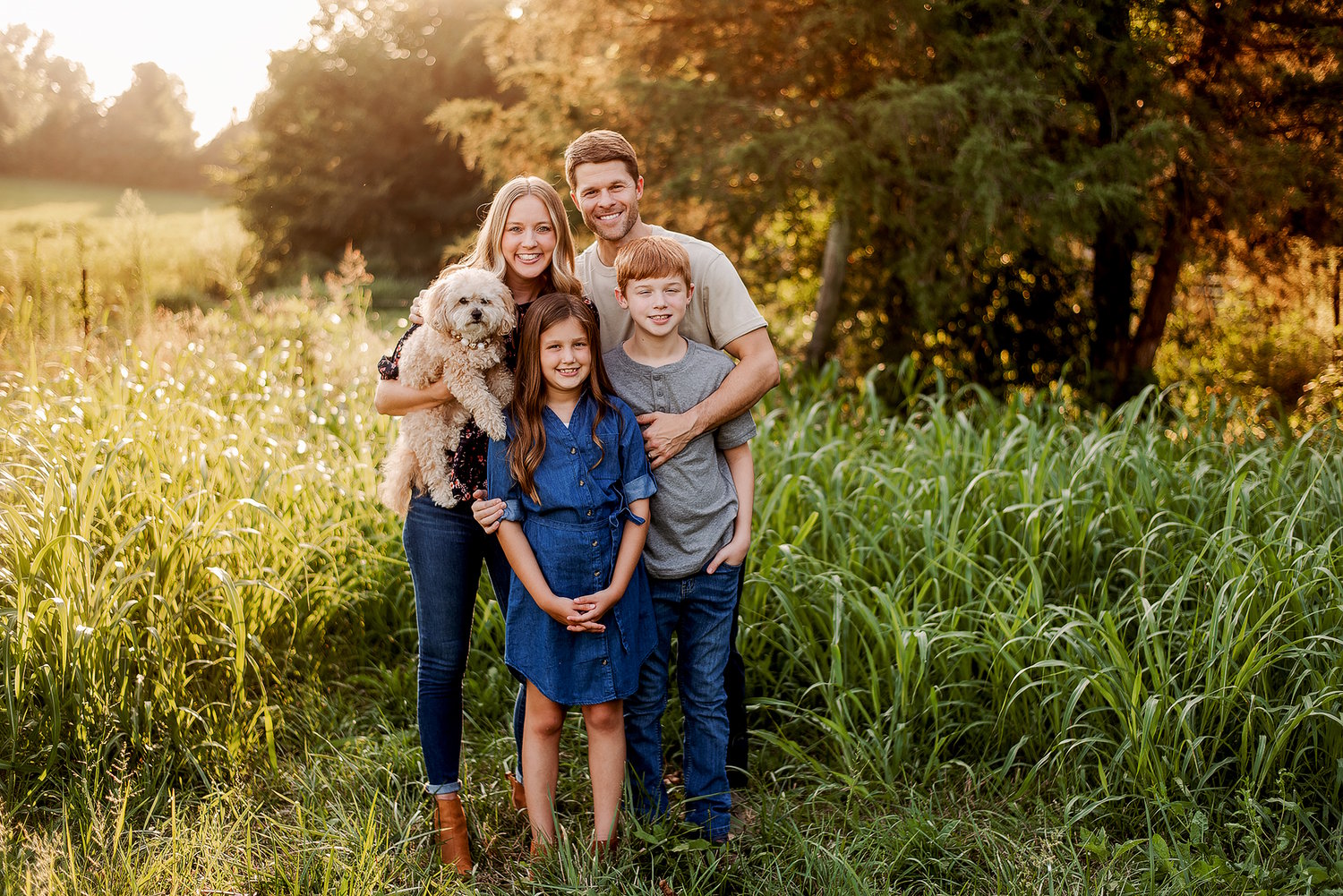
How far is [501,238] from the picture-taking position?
95.3 inches

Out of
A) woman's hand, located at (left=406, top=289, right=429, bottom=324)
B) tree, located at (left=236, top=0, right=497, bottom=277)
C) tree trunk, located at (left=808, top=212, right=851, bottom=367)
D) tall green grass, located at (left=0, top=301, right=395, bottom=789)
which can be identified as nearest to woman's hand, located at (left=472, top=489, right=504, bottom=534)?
woman's hand, located at (left=406, top=289, right=429, bottom=324)

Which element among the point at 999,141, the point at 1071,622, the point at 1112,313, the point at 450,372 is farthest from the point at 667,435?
the point at 1112,313

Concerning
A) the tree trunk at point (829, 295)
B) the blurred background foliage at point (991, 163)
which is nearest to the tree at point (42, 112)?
the blurred background foliage at point (991, 163)

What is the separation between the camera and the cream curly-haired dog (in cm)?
226

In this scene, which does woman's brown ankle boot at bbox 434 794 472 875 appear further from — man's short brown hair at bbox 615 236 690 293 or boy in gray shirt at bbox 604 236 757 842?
man's short brown hair at bbox 615 236 690 293

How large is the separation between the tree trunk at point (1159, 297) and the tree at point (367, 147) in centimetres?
1698

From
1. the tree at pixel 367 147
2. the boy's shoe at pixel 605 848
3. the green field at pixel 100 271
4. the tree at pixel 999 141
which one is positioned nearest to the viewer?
the boy's shoe at pixel 605 848

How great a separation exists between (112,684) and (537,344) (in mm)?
1771

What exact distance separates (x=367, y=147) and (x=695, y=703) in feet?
72.2

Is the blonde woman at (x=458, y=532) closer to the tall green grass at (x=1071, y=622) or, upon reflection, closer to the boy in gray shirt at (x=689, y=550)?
the boy in gray shirt at (x=689, y=550)

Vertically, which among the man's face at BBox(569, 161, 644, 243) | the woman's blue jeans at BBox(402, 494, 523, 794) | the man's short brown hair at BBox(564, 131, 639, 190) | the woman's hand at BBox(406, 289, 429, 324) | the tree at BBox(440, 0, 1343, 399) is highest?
the tree at BBox(440, 0, 1343, 399)

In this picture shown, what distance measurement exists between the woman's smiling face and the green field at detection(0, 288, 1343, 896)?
149cm

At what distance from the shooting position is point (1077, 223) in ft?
18.4

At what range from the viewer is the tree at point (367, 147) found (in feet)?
69.8
